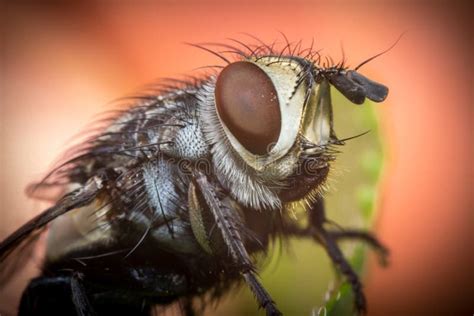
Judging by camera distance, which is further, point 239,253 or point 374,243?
point 374,243

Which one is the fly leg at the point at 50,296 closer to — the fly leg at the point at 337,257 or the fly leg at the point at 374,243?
the fly leg at the point at 337,257

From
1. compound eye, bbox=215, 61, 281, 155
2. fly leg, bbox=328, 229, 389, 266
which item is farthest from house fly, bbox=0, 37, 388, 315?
fly leg, bbox=328, 229, 389, 266

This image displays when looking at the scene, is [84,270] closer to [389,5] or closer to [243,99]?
[243,99]

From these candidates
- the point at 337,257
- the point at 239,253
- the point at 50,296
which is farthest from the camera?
the point at 337,257

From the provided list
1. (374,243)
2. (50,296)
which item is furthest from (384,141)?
(50,296)

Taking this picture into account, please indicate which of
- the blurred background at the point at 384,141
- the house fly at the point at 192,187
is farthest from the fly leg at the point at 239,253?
the blurred background at the point at 384,141

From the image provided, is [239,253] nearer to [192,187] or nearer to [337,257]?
[192,187]
